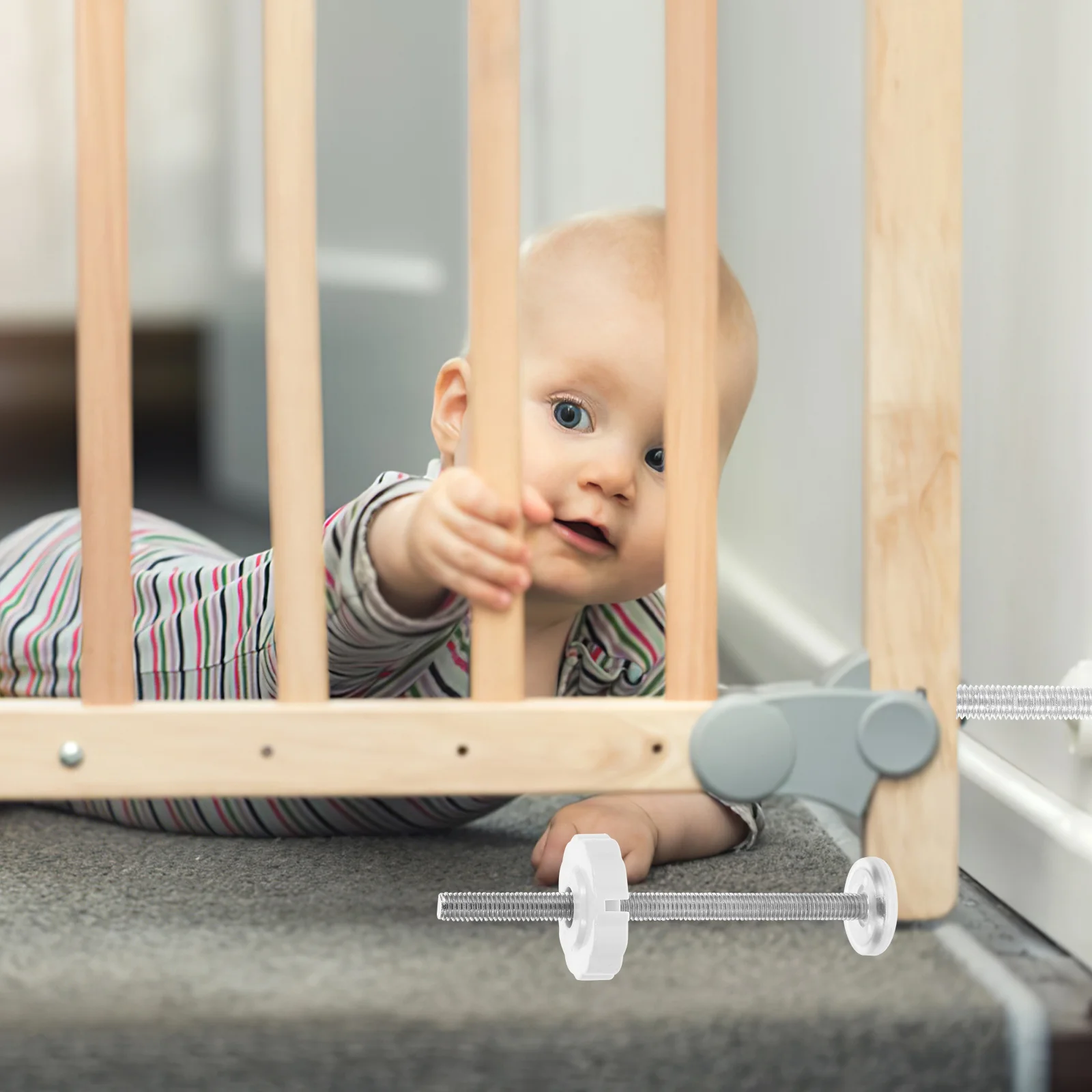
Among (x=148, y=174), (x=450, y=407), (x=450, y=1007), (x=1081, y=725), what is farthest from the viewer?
(x=148, y=174)

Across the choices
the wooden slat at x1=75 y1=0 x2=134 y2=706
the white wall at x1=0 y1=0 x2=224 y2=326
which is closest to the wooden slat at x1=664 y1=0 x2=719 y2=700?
the wooden slat at x1=75 y1=0 x2=134 y2=706

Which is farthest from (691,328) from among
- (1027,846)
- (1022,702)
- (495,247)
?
(1027,846)

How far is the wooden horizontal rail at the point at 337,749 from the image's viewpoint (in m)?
0.51

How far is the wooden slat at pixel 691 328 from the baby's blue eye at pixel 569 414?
5.3 inches

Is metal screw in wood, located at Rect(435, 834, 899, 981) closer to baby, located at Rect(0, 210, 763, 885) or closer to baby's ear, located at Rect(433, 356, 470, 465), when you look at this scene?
baby, located at Rect(0, 210, 763, 885)

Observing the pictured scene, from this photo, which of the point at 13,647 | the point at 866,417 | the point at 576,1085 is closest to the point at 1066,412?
the point at 866,417

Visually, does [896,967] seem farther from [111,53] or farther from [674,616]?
[111,53]

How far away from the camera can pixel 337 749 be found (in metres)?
0.51

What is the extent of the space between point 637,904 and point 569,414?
0.81 feet

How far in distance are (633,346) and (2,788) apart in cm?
35

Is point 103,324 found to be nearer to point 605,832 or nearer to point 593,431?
point 593,431

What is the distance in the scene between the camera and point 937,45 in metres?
0.52

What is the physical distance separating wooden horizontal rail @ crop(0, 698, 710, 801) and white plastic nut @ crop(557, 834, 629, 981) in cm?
3

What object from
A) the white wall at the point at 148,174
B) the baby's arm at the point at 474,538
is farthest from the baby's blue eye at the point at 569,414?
the white wall at the point at 148,174
